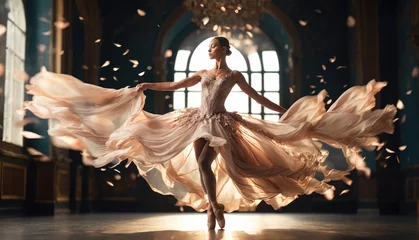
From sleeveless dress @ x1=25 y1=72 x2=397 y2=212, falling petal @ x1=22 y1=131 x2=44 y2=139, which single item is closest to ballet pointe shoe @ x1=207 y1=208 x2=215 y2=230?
sleeveless dress @ x1=25 y1=72 x2=397 y2=212

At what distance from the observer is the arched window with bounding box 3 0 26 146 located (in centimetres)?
865

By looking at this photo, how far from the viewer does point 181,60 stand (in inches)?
503

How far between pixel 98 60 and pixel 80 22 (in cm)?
97

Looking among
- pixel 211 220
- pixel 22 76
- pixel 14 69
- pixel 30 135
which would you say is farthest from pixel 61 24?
pixel 211 220

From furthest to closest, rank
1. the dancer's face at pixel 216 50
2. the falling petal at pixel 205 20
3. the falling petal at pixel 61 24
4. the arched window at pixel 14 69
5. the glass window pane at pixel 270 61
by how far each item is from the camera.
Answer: the glass window pane at pixel 270 61, the falling petal at pixel 61 24, the falling petal at pixel 205 20, the arched window at pixel 14 69, the dancer's face at pixel 216 50

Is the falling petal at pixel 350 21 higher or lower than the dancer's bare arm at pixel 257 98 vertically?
higher

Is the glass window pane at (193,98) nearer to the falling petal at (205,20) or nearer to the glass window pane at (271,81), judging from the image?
the glass window pane at (271,81)

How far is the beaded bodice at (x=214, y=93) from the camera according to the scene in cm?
512

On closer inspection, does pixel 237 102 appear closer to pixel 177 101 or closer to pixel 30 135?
Result: pixel 177 101

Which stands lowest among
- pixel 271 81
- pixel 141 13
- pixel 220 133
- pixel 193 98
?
pixel 220 133

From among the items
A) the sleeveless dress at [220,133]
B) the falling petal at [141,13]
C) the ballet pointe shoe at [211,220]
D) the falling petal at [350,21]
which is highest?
the falling petal at [141,13]

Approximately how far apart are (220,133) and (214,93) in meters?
0.38

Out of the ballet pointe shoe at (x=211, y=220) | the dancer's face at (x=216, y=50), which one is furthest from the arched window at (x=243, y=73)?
the ballet pointe shoe at (x=211, y=220)

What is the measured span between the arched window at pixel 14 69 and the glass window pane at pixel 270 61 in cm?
509
